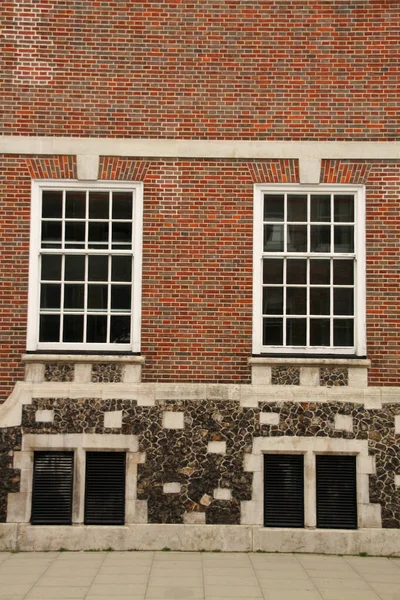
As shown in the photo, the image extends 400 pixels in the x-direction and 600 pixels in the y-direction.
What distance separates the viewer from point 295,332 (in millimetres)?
8992

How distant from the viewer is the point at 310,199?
911 centimetres

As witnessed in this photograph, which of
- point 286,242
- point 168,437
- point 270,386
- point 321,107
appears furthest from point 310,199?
point 168,437

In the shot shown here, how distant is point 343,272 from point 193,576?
14.7 feet

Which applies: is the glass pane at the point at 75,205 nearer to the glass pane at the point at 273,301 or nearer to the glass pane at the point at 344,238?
the glass pane at the point at 273,301

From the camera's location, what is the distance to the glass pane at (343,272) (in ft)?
29.7

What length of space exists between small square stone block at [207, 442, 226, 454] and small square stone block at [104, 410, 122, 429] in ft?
4.07

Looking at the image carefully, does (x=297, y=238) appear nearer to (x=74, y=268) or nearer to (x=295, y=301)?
(x=295, y=301)

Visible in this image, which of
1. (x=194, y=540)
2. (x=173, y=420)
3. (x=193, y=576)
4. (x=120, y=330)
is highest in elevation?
(x=120, y=330)

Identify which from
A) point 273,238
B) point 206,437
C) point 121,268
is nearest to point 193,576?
point 206,437

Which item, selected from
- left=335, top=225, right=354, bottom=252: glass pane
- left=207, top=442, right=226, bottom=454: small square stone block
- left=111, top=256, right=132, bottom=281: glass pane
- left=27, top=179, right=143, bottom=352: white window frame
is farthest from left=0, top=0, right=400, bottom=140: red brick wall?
left=207, top=442, right=226, bottom=454: small square stone block

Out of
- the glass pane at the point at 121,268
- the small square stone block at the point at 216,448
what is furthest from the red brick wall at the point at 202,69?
the small square stone block at the point at 216,448

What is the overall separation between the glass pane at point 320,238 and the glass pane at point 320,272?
186mm

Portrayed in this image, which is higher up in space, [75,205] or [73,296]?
[75,205]

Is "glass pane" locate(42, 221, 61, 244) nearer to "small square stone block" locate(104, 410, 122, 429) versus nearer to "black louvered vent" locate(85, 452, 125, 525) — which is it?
"small square stone block" locate(104, 410, 122, 429)
